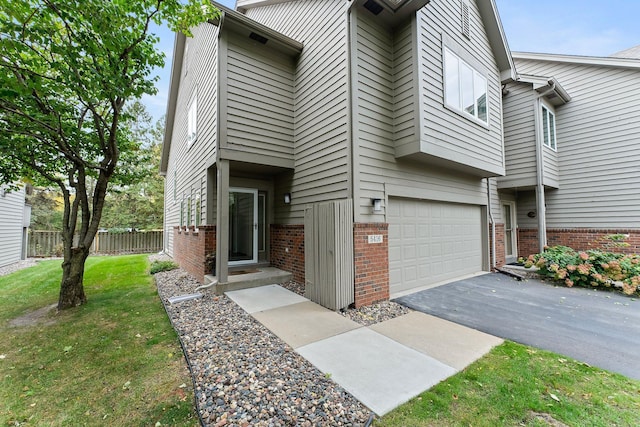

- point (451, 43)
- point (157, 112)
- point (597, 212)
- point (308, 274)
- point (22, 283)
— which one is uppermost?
point (157, 112)

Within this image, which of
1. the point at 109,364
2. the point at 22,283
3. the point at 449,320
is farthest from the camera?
the point at 22,283

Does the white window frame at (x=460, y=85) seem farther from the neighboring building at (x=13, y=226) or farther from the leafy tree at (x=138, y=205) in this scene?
the leafy tree at (x=138, y=205)

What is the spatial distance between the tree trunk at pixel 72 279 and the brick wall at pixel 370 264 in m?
5.46

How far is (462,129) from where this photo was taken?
6.27m

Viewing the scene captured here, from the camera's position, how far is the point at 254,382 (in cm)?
267

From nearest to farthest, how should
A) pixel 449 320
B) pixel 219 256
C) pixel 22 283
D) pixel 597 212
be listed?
pixel 449 320 → pixel 219 256 → pixel 22 283 → pixel 597 212

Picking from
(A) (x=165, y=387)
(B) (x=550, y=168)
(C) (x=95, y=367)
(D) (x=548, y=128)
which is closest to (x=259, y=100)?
(C) (x=95, y=367)

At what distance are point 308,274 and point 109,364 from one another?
328cm

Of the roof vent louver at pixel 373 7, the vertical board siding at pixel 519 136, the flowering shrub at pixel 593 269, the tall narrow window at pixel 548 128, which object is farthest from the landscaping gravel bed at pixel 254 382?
the tall narrow window at pixel 548 128

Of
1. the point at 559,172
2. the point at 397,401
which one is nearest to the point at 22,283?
the point at 397,401

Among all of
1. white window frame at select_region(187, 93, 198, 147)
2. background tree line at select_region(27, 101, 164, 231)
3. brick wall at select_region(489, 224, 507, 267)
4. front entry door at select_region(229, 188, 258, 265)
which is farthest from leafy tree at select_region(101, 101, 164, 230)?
brick wall at select_region(489, 224, 507, 267)

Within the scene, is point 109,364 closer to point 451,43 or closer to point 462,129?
point 462,129

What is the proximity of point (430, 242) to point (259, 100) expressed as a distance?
547 centimetres

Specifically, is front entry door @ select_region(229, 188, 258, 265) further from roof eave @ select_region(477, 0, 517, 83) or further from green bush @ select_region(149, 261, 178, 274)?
roof eave @ select_region(477, 0, 517, 83)
